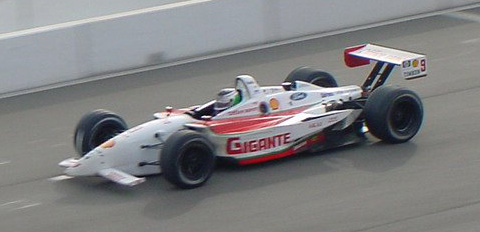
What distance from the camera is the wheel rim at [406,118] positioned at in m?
11.7

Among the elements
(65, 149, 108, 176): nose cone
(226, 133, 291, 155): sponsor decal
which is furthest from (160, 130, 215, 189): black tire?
(65, 149, 108, 176): nose cone

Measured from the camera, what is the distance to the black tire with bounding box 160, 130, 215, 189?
10.5 metres

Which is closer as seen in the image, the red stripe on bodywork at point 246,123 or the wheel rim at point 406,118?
the red stripe on bodywork at point 246,123

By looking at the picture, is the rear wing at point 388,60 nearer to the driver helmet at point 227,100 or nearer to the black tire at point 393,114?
the black tire at point 393,114

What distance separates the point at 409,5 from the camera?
1830cm

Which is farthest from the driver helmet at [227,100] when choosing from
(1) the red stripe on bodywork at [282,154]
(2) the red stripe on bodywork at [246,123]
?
(1) the red stripe on bodywork at [282,154]

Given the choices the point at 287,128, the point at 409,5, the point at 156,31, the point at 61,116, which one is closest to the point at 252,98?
the point at 287,128

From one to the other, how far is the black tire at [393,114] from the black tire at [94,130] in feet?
8.62

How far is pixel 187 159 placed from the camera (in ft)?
35.0

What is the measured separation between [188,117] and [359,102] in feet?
6.27

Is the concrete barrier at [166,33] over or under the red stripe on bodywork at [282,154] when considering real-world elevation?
over

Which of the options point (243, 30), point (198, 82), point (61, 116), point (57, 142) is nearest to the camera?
point (57, 142)

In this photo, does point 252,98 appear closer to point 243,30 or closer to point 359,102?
point 359,102

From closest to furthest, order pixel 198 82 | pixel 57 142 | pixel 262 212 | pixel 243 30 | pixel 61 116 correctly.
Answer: pixel 262 212
pixel 57 142
pixel 61 116
pixel 198 82
pixel 243 30
